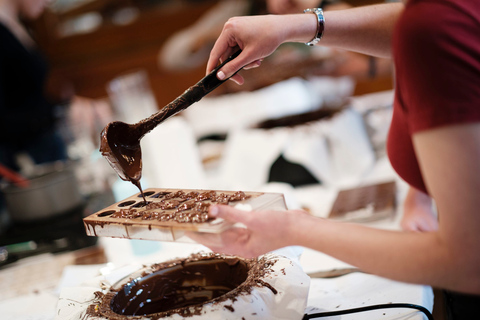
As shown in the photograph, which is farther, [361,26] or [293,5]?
[293,5]

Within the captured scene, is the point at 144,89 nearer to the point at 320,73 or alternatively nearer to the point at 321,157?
the point at 321,157

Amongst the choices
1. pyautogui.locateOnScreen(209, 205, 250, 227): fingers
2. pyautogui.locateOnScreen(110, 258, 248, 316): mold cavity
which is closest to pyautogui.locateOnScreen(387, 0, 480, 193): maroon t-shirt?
pyautogui.locateOnScreen(209, 205, 250, 227): fingers

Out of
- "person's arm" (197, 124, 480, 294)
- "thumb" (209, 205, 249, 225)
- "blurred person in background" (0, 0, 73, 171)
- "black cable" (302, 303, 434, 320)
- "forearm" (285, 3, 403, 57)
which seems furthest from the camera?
"blurred person in background" (0, 0, 73, 171)

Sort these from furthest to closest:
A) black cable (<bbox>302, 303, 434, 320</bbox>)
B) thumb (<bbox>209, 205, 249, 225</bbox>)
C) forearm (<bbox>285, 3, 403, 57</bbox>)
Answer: forearm (<bbox>285, 3, 403, 57</bbox>) → black cable (<bbox>302, 303, 434, 320</bbox>) → thumb (<bbox>209, 205, 249, 225</bbox>)

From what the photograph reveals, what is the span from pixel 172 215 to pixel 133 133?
287 millimetres

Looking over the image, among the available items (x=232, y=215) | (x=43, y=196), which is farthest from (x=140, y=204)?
(x=43, y=196)

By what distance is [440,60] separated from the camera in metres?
0.61

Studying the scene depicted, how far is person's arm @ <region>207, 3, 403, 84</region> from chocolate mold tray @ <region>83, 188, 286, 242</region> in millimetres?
308

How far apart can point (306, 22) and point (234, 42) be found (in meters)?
0.20

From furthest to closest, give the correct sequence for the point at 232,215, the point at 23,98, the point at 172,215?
1. the point at 23,98
2. the point at 172,215
3. the point at 232,215

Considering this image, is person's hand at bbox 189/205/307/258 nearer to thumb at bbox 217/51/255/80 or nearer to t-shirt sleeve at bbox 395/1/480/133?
t-shirt sleeve at bbox 395/1/480/133

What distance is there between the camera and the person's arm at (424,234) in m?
0.61

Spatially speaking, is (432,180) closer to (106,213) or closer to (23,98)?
(106,213)

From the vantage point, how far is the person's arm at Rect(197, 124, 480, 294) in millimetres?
609
